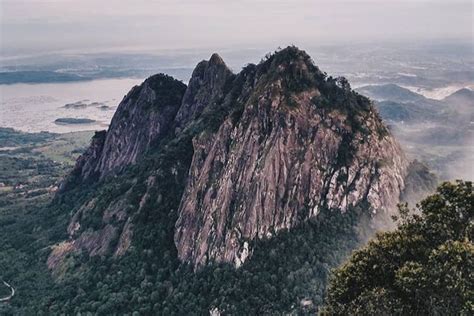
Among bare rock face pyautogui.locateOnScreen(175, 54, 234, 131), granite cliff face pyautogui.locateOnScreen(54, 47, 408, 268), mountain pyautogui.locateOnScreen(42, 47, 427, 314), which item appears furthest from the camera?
bare rock face pyautogui.locateOnScreen(175, 54, 234, 131)

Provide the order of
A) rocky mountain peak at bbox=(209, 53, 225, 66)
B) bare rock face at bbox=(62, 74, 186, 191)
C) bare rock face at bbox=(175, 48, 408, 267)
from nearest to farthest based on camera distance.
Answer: bare rock face at bbox=(175, 48, 408, 267)
rocky mountain peak at bbox=(209, 53, 225, 66)
bare rock face at bbox=(62, 74, 186, 191)

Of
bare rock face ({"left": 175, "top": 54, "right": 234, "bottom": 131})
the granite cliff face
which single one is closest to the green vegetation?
the granite cliff face

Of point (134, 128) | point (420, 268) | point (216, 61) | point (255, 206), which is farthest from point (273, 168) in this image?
point (134, 128)

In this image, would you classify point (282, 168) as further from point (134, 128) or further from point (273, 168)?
point (134, 128)

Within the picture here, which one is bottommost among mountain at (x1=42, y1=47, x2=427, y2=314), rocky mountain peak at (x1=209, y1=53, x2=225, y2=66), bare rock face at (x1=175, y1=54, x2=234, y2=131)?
mountain at (x1=42, y1=47, x2=427, y2=314)

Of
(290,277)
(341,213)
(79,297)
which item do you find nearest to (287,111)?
(341,213)

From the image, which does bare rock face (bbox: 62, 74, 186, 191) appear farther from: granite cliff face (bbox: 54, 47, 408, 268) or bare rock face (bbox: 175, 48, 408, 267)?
bare rock face (bbox: 175, 48, 408, 267)
